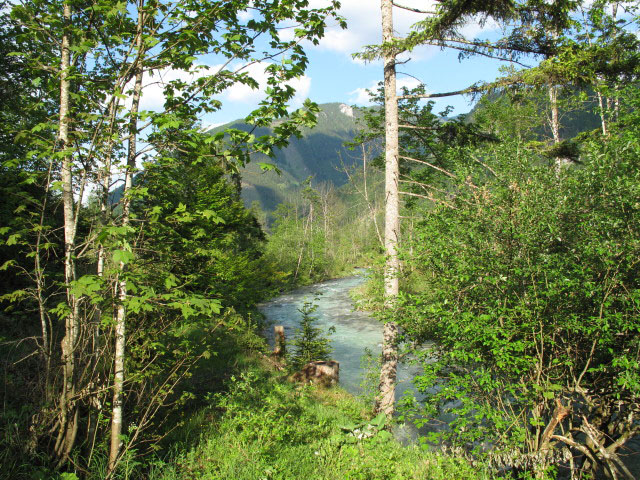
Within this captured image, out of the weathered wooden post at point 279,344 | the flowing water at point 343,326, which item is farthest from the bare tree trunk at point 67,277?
the weathered wooden post at point 279,344

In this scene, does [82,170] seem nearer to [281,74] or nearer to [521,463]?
[281,74]

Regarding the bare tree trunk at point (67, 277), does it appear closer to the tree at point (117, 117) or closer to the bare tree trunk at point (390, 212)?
the tree at point (117, 117)

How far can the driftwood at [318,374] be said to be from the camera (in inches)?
415

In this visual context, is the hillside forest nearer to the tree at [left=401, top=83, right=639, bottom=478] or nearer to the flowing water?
the tree at [left=401, top=83, right=639, bottom=478]

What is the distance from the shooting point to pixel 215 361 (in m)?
10.6

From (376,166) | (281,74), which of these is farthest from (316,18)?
(376,166)

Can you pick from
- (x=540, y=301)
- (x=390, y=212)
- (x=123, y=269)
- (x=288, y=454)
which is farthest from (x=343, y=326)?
(x=123, y=269)

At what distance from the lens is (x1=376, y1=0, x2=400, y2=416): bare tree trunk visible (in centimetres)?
750

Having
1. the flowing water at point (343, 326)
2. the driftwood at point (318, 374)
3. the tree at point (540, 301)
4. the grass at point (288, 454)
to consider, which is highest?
the tree at point (540, 301)

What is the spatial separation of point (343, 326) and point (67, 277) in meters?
16.9

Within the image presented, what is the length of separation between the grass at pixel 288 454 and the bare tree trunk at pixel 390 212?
153 cm

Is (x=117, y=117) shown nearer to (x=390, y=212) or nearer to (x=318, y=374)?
(x=390, y=212)

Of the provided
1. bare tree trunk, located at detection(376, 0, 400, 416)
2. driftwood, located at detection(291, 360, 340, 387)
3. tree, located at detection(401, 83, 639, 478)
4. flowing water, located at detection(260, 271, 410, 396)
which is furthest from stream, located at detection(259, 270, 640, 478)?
tree, located at detection(401, 83, 639, 478)

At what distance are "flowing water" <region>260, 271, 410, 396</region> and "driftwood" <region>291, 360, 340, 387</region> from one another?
2.24 feet
